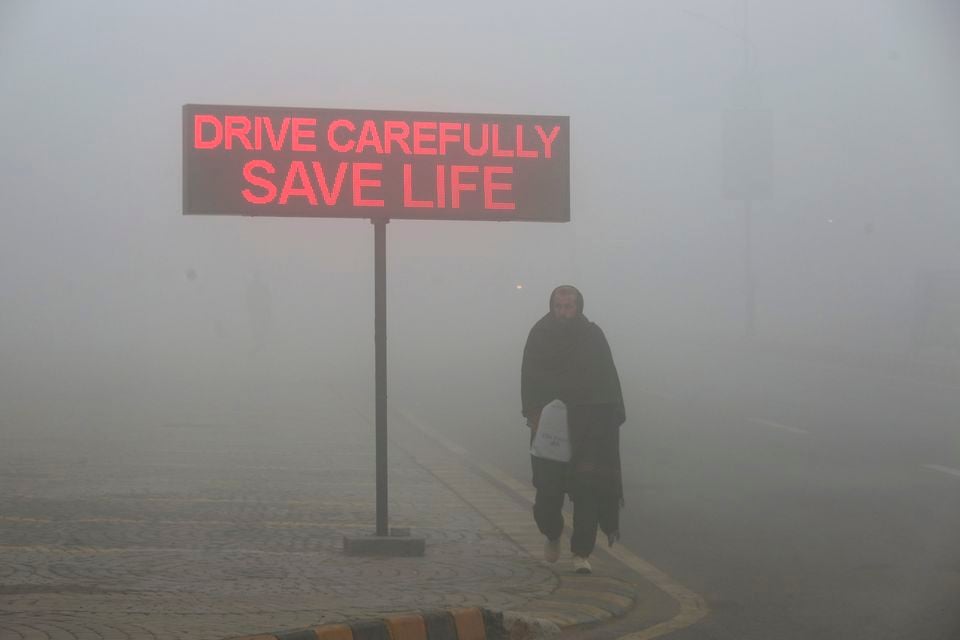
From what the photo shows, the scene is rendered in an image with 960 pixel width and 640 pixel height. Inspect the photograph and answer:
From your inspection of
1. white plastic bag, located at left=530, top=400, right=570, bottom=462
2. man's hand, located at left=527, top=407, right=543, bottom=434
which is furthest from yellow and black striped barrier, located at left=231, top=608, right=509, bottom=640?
man's hand, located at left=527, top=407, right=543, bottom=434

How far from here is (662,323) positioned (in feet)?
234

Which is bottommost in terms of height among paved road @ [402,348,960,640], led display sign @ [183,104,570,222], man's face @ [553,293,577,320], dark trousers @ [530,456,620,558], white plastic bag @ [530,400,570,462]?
paved road @ [402,348,960,640]

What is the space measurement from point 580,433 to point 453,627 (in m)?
2.25

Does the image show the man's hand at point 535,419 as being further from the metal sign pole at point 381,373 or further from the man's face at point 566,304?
the metal sign pole at point 381,373

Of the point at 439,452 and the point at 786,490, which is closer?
the point at 786,490

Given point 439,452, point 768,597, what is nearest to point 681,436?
point 439,452

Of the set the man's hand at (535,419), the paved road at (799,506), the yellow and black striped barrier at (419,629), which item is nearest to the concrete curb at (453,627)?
the yellow and black striped barrier at (419,629)

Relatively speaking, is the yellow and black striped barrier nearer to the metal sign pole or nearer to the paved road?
the paved road

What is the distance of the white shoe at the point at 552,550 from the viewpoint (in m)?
9.01

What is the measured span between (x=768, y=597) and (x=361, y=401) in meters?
19.0

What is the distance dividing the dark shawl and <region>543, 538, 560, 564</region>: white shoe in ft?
1.07

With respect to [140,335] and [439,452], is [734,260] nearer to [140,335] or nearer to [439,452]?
[140,335]

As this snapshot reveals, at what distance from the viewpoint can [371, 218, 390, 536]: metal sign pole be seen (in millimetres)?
9375

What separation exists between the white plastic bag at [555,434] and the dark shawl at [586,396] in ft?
0.13
